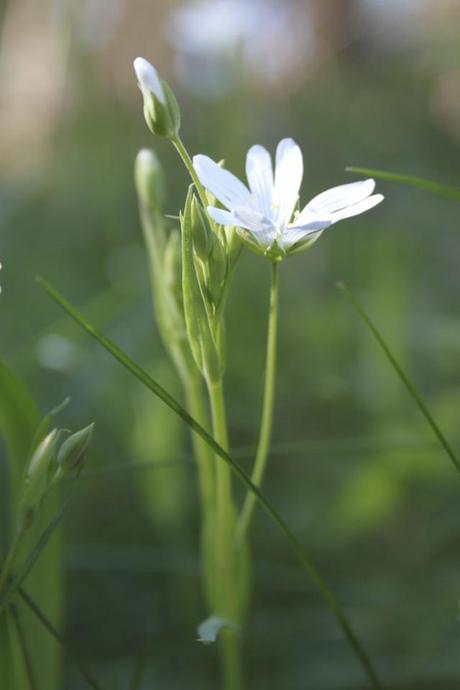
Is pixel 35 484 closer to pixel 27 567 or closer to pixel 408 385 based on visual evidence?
pixel 27 567

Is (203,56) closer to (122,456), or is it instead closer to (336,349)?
(336,349)

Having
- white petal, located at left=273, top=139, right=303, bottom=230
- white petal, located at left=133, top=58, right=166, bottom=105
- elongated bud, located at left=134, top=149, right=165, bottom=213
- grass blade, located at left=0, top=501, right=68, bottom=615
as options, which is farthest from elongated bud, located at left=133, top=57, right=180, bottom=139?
grass blade, located at left=0, top=501, right=68, bottom=615

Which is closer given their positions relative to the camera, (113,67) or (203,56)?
(203,56)

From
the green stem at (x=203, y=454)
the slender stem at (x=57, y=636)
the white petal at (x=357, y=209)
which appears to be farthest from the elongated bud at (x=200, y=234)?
the slender stem at (x=57, y=636)

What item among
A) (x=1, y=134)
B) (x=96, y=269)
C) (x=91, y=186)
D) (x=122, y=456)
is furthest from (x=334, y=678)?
(x=1, y=134)

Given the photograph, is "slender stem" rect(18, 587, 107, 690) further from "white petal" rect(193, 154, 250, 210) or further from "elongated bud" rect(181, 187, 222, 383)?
"white petal" rect(193, 154, 250, 210)

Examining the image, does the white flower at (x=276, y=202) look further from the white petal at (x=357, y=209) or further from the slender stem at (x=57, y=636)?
the slender stem at (x=57, y=636)
